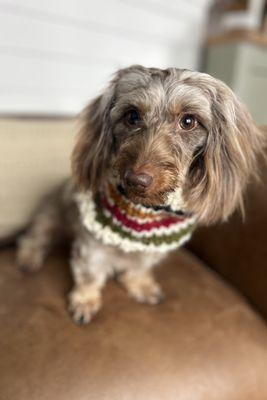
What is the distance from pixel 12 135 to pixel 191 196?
2.38 feet

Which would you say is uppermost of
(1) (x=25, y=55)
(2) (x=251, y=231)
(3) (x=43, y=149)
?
(1) (x=25, y=55)

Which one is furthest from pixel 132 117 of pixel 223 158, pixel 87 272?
pixel 87 272

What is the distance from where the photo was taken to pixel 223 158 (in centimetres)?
88

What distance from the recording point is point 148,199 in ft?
2.59

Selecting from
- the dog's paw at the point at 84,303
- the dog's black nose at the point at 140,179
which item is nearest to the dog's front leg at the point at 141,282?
the dog's paw at the point at 84,303

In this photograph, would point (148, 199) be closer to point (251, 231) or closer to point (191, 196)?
point (191, 196)

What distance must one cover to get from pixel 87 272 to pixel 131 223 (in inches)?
10.2

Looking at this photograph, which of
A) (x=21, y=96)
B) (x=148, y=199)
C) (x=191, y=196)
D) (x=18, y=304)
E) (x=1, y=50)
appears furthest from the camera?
(x=21, y=96)

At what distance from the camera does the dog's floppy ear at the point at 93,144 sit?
94 cm

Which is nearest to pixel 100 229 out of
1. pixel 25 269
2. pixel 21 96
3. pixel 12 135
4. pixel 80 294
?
pixel 80 294

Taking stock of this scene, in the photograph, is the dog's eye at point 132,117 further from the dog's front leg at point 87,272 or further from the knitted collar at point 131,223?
the dog's front leg at point 87,272

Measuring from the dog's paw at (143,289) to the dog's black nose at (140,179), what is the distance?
499mm

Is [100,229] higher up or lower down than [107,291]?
higher up

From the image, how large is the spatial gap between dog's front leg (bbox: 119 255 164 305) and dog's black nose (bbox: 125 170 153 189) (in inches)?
16.4
